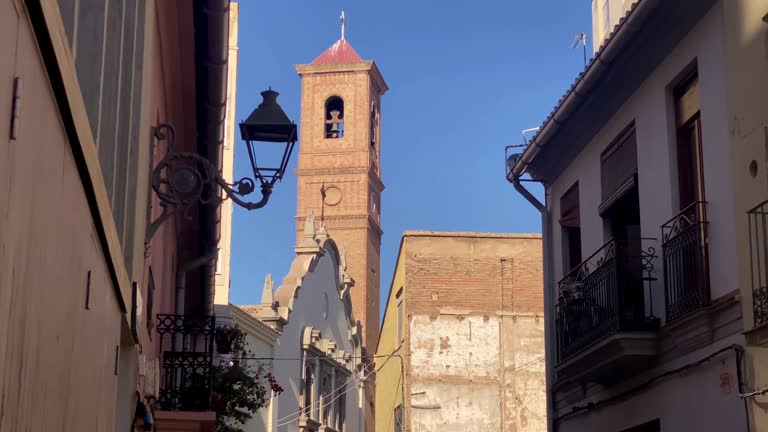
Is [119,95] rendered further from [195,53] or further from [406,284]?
[406,284]

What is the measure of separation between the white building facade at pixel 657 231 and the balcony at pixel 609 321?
19mm

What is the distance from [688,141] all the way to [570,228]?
4.30 metres

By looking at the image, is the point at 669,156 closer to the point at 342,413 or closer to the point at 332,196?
the point at 342,413

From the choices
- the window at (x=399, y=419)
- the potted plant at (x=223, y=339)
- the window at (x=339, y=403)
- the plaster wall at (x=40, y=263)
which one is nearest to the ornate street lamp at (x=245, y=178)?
the plaster wall at (x=40, y=263)

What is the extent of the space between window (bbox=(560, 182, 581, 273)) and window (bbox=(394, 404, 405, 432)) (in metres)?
18.1

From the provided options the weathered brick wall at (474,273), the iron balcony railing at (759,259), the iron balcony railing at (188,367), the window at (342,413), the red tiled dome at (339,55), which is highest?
the red tiled dome at (339,55)

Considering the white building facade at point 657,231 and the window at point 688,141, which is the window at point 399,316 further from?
the window at point 688,141

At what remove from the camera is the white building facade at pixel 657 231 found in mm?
9695

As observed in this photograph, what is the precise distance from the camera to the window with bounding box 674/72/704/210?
10766 millimetres

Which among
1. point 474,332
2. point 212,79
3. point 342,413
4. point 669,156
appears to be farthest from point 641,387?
point 342,413

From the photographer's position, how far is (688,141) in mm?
11102

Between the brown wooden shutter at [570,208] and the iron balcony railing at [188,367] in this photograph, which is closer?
the iron balcony railing at [188,367]

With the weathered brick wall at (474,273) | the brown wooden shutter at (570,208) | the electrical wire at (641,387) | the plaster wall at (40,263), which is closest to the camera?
the plaster wall at (40,263)

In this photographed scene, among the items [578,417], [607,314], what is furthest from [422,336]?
[607,314]
